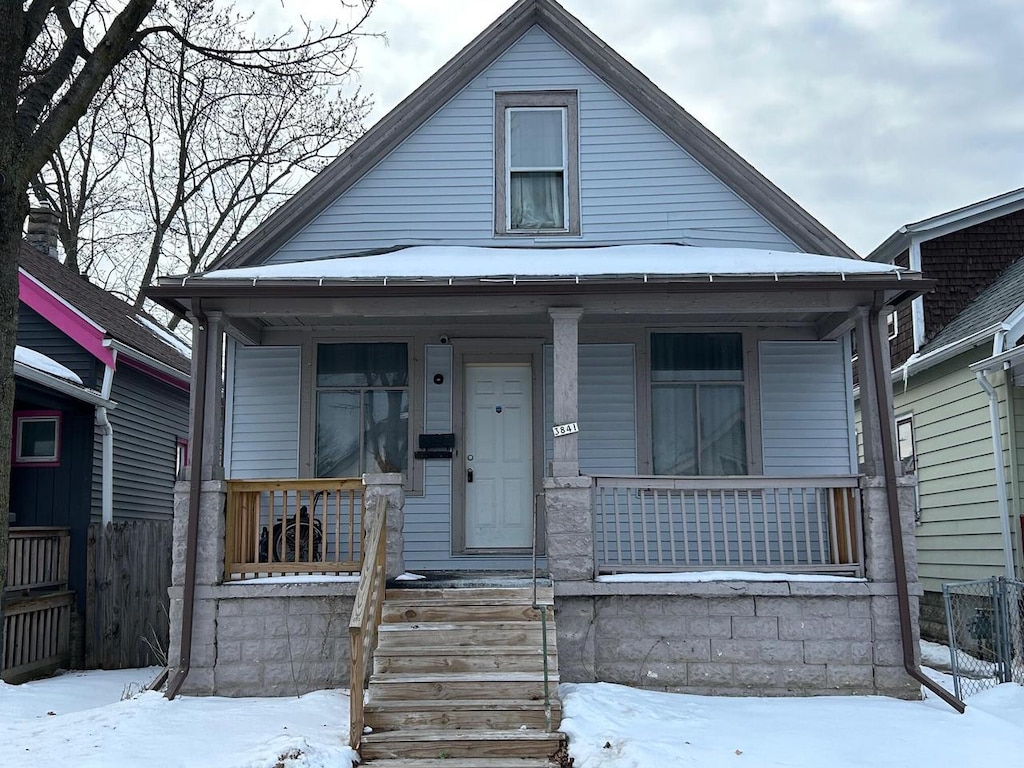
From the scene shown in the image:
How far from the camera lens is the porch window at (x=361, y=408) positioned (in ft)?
33.7

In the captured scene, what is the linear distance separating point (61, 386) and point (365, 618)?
6.02m

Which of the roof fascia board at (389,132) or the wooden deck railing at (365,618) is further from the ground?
the roof fascia board at (389,132)

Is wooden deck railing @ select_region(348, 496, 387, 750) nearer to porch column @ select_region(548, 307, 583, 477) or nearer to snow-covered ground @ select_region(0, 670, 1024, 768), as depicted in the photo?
snow-covered ground @ select_region(0, 670, 1024, 768)

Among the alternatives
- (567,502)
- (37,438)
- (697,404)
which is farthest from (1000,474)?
(37,438)

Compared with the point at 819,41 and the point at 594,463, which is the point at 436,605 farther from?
the point at 819,41

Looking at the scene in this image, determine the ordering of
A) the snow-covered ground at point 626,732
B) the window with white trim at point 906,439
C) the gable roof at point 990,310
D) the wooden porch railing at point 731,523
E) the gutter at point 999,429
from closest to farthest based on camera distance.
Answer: the snow-covered ground at point 626,732 < the wooden porch railing at point 731,523 < the gutter at point 999,429 < the gable roof at point 990,310 < the window with white trim at point 906,439

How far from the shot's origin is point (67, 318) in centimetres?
1215

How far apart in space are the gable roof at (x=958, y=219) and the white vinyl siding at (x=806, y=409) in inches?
138

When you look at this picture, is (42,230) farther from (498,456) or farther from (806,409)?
(806,409)

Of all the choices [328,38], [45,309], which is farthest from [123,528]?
[328,38]

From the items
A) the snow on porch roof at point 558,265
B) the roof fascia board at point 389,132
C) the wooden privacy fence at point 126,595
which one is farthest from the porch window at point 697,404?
the wooden privacy fence at point 126,595

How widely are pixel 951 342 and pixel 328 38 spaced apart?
26.9ft

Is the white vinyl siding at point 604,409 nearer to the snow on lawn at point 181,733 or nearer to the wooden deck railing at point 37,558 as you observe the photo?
the snow on lawn at point 181,733

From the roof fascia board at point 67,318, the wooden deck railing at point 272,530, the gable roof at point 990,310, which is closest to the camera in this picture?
the wooden deck railing at point 272,530
